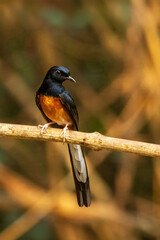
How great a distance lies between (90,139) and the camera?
3.12m

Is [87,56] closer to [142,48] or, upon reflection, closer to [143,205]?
[142,48]

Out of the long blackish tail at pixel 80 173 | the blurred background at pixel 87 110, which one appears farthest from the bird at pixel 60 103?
the blurred background at pixel 87 110

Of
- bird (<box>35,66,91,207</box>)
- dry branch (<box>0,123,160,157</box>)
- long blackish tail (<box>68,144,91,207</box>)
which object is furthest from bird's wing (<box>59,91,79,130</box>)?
dry branch (<box>0,123,160,157</box>)

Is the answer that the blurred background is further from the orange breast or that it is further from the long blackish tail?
the orange breast

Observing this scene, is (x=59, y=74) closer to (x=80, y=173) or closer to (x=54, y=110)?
(x=54, y=110)

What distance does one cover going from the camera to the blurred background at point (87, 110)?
221 inches

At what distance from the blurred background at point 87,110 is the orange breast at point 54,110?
169 centimetres

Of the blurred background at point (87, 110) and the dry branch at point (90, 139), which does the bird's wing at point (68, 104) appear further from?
the blurred background at point (87, 110)

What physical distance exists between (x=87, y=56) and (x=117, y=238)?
8.25 feet

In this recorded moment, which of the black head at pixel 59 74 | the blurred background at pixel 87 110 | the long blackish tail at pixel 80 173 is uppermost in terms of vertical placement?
the blurred background at pixel 87 110

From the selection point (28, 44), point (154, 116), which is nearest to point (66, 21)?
point (28, 44)

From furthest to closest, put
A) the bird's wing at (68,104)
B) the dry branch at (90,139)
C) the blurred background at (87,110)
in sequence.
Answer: the blurred background at (87,110) → the bird's wing at (68,104) → the dry branch at (90,139)

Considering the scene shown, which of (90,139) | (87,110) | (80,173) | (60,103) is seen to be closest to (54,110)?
(60,103)

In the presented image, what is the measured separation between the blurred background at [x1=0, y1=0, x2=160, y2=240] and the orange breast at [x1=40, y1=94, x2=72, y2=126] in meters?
1.69
